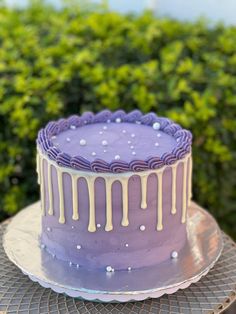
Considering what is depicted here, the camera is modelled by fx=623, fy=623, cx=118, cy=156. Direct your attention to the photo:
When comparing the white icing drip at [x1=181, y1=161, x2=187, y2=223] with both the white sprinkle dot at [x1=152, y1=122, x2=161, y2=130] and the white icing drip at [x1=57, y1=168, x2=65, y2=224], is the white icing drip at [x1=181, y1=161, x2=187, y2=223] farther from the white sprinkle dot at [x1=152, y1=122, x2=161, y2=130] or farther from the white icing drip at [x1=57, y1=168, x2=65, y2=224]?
the white icing drip at [x1=57, y1=168, x2=65, y2=224]

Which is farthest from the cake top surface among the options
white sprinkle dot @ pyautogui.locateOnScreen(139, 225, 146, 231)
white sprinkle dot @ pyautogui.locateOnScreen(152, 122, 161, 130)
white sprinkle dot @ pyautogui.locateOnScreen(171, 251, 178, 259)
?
white sprinkle dot @ pyautogui.locateOnScreen(171, 251, 178, 259)

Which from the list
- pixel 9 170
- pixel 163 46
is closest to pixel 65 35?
pixel 163 46

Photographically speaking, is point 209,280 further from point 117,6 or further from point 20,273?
point 117,6

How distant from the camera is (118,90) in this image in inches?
102

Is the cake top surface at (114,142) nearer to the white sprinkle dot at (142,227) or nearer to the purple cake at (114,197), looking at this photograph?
the purple cake at (114,197)

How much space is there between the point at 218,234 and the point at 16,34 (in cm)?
148

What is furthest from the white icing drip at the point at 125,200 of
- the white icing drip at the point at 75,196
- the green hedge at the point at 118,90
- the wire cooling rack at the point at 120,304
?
the green hedge at the point at 118,90

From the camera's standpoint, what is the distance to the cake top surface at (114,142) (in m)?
1.63

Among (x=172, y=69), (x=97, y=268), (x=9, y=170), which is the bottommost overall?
(x=9, y=170)

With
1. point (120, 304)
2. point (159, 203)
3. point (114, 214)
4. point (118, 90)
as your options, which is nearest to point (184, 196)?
point (159, 203)

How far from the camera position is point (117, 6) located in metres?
3.65

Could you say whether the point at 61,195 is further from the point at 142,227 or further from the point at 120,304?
the point at 120,304

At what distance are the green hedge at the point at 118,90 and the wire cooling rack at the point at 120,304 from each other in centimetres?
85

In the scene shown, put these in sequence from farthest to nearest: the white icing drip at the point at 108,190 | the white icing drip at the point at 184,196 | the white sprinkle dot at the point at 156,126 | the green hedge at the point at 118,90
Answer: the green hedge at the point at 118,90 < the white sprinkle dot at the point at 156,126 < the white icing drip at the point at 184,196 < the white icing drip at the point at 108,190
